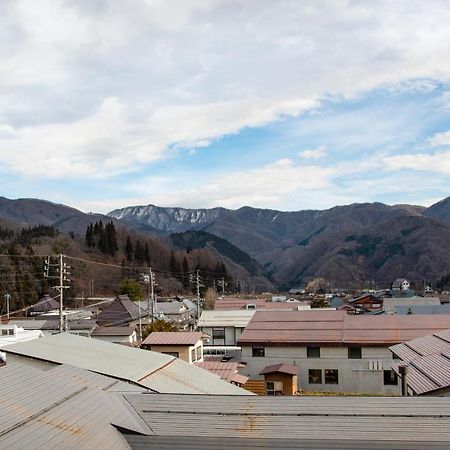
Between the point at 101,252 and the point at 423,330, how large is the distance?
7350cm

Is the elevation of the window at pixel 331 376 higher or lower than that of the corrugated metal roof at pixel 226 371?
lower

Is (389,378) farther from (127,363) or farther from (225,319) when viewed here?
(225,319)

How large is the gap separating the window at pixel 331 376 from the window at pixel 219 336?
13.8 metres

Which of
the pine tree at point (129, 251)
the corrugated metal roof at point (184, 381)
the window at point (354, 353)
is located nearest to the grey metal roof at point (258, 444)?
the corrugated metal roof at point (184, 381)

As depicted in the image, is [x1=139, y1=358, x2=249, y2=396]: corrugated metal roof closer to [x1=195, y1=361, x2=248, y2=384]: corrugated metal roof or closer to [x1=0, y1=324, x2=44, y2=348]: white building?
[x1=195, y1=361, x2=248, y2=384]: corrugated metal roof

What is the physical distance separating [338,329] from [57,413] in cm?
2023

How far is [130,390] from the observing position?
463 inches

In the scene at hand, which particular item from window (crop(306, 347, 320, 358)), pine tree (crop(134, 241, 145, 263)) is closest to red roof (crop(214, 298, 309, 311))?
window (crop(306, 347, 320, 358))

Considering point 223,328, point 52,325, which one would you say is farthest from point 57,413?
point 52,325

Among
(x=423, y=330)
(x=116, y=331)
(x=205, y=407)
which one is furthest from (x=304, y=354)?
(x=205, y=407)

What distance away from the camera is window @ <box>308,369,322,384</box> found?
82.3ft

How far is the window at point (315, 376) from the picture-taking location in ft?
82.3

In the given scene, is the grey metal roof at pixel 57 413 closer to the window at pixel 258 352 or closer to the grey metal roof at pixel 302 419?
the grey metal roof at pixel 302 419

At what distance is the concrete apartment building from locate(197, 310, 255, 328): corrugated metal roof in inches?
389
